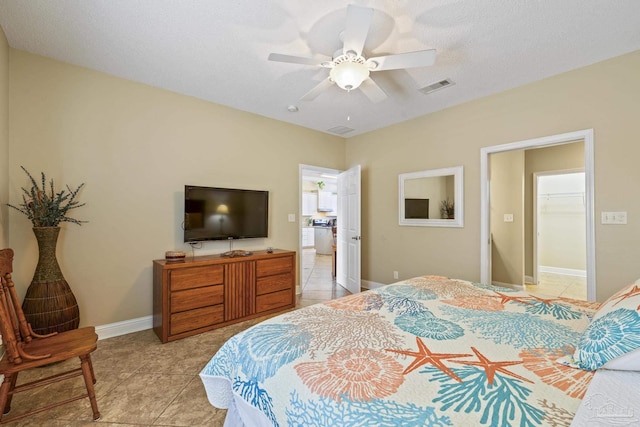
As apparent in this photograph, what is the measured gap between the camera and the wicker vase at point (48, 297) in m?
2.22

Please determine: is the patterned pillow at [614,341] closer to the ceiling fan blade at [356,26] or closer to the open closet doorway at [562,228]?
the ceiling fan blade at [356,26]

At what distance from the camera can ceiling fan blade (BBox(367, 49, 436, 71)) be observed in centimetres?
194

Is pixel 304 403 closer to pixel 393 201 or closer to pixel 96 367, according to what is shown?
pixel 96 367

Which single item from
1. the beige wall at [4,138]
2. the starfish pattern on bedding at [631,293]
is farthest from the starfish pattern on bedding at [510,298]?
the beige wall at [4,138]

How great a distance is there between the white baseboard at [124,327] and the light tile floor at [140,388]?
0.07 meters

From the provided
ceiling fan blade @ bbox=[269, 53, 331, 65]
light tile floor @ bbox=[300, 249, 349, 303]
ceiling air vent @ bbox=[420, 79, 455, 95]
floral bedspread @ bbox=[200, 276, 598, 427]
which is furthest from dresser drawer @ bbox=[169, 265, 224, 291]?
ceiling air vent @ bbox=[420, 79, 455, 95]

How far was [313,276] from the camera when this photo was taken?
18.5 feet

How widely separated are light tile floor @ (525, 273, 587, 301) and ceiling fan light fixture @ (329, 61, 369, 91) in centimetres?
430

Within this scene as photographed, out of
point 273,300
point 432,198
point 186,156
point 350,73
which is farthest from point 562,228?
point 186,156

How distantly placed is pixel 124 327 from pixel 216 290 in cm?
97

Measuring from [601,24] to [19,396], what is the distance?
4863mm

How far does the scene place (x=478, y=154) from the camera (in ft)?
11.3

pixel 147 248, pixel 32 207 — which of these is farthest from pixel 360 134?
pixel 32 207

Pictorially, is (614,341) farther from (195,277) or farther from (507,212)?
(507,212)
